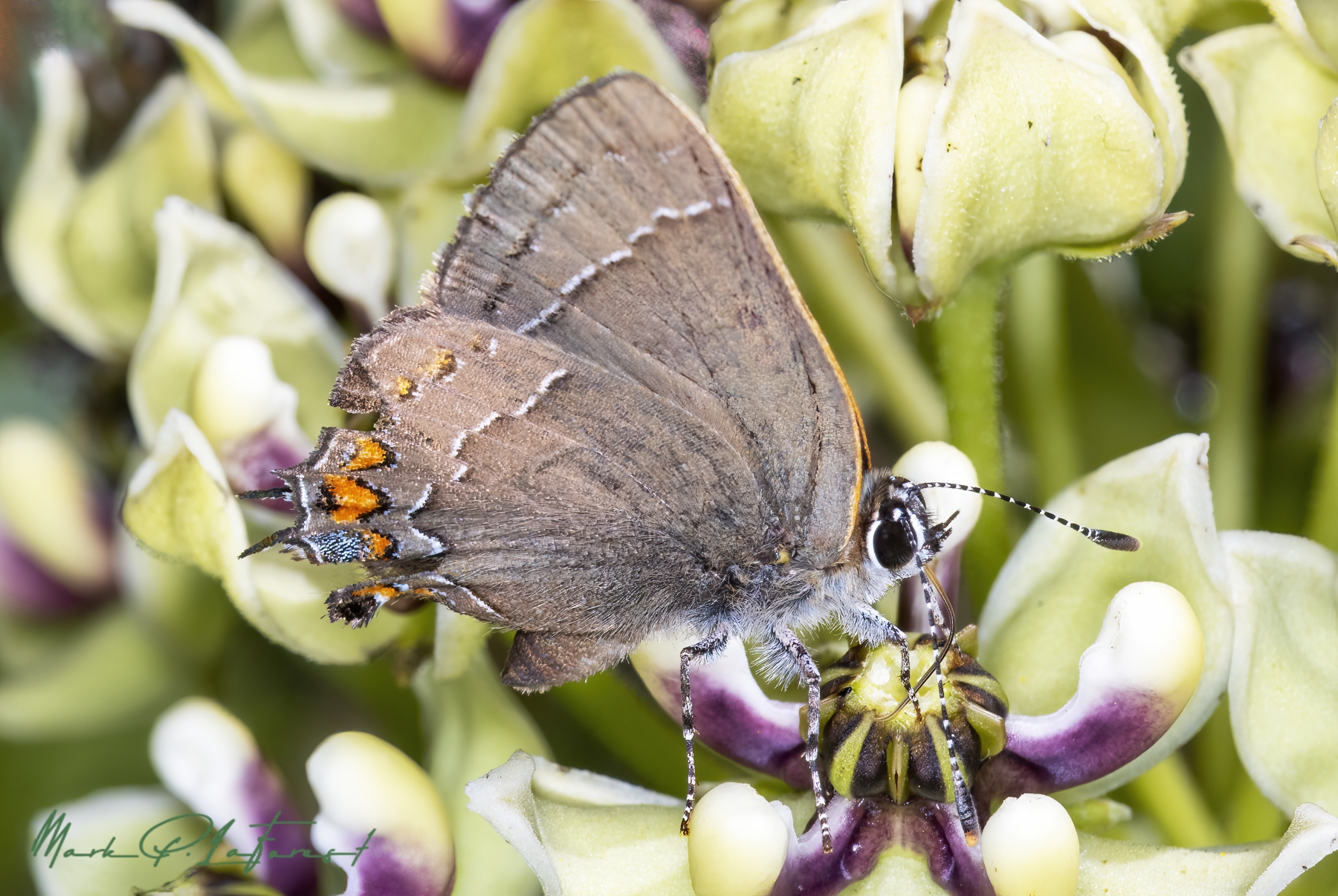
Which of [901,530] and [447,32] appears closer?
[901,530]

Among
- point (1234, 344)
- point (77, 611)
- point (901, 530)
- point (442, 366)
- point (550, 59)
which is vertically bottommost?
point (77, 611)

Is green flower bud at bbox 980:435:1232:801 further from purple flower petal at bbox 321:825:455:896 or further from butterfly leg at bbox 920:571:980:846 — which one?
purple flower petal at bbox 321:825:455:896

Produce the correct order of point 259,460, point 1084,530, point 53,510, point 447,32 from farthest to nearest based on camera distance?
point 53,510, point 447,32, point 259,460, point 1084,530

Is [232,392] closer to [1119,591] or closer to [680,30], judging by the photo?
[680,30]

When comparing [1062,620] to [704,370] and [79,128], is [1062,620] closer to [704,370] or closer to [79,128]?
[704,370]

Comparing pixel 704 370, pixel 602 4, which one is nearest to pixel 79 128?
pixel 602 4

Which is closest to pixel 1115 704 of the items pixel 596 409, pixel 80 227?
pixel 596 409
